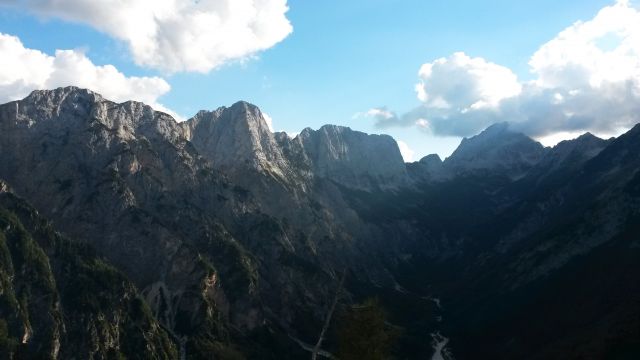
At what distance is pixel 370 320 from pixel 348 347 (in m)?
5.20

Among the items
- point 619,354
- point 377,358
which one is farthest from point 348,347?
point 619,354

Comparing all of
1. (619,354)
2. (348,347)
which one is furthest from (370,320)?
(619,354)

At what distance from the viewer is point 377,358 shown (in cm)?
8931

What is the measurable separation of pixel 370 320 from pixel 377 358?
571 centimetres

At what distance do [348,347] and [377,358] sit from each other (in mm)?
4606

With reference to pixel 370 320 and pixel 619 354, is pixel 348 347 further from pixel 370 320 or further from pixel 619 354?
pixel 619 354

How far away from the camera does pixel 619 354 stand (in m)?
192

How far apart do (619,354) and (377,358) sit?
13733 cm

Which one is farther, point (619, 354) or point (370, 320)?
point (619, 354)

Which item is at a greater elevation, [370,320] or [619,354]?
[370,320]

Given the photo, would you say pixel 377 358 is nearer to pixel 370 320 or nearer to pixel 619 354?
pixel 370 320

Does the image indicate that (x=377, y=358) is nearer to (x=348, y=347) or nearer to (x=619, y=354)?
(x=348, y=347)

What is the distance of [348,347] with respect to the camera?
298 ft

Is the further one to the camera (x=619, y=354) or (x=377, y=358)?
(x=619, y=354)
